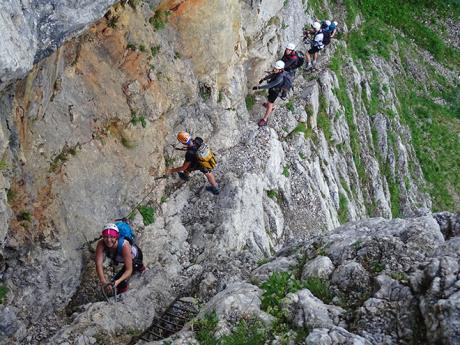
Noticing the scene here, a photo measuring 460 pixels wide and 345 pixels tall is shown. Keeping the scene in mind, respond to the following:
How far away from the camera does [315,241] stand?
1195 centimetres

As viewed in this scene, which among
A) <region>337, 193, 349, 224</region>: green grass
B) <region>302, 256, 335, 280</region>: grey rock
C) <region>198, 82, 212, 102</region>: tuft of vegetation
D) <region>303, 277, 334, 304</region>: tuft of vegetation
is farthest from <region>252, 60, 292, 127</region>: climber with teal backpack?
<region>303, 277, 334, 304</region>: tuft of vegetation

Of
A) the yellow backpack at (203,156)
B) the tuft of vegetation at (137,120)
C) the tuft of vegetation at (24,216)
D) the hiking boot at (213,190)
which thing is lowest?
the tuft of vegetation at (24,216)

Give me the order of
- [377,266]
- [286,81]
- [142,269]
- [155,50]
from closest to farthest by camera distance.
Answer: [377,266]
[142,269]
[155,50]
[286,81]

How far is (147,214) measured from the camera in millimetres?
14875

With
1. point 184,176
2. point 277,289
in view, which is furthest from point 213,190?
point 277,289

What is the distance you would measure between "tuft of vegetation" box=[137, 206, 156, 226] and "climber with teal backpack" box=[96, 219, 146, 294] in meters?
2.21

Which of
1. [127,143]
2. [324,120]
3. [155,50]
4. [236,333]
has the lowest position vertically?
[236,333]

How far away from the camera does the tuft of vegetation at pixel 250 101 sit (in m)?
21.0

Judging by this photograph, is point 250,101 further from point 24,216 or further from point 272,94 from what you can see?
point 24,216

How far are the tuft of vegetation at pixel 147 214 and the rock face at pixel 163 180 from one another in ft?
0.59

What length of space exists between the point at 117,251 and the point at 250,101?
433 inches

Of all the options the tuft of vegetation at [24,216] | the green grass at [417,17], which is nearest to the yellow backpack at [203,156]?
the tuft of vegetation at [24,216]

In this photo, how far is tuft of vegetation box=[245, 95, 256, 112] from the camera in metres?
21.0

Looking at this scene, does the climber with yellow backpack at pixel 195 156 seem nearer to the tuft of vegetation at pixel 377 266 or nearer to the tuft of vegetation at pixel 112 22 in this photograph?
the tuft of vegetation at pixel 112 22
